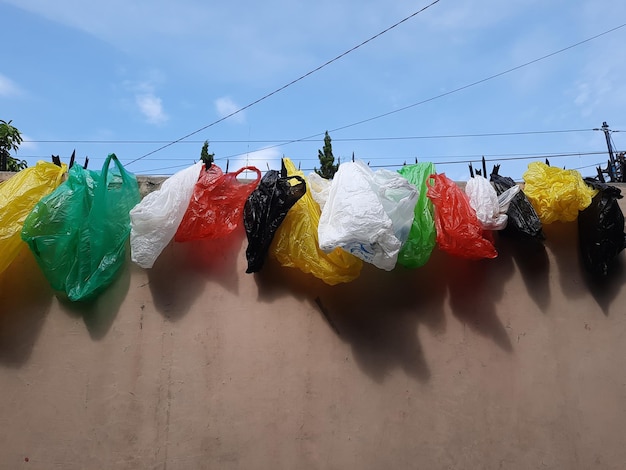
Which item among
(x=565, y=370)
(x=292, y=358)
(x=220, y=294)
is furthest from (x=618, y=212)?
(x=220, y=294)

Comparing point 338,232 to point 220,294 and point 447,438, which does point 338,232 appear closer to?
point 220,294

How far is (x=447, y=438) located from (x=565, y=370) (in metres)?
0.96

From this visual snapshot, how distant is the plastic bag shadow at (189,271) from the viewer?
2832 mm

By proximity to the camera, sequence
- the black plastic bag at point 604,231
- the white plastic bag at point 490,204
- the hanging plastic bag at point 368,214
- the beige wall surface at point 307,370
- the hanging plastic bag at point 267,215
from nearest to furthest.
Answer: the hanging plastic bag at point 368,214 < the beige wall surface at point 307,370 < the hanging plastic bag at point 267,215 < the white plastic bag at point 490,204 < the black plastic bag at point 604,231

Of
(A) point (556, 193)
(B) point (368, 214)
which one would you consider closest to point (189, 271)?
(B) point (368, 214)

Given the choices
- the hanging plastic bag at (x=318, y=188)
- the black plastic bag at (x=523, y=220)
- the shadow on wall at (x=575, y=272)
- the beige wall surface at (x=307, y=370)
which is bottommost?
the beige wall surface at (x=307, y=370)

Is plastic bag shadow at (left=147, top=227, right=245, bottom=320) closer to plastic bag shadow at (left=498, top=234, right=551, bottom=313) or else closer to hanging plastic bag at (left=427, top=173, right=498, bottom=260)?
hanging plastic bag at (left=427, top=173, right=498, bottom=260)

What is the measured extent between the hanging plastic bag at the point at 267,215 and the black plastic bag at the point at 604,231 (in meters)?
2.12

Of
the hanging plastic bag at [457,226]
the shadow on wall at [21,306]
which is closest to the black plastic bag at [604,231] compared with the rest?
the hanging plastic bag at [457,226]

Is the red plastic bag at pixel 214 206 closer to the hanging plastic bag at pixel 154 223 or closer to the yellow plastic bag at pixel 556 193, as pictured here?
the hanging plastic bag at pixel 154 223

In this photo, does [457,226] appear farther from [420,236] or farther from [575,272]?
[575,272]

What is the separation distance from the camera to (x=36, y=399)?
262cm

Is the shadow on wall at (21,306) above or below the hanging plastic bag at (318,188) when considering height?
below

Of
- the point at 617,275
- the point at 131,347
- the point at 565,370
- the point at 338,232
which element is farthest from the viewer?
the point at 617,275
